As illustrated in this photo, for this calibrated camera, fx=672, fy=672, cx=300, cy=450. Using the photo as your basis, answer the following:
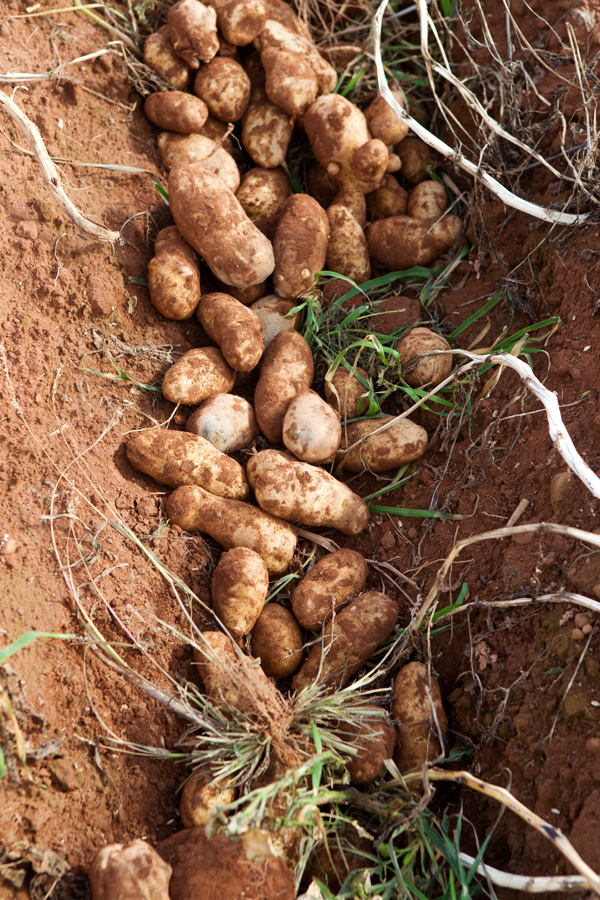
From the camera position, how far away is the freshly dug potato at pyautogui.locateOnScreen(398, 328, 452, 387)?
2.29 m

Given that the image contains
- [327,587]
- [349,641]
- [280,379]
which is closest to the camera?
[349,641]

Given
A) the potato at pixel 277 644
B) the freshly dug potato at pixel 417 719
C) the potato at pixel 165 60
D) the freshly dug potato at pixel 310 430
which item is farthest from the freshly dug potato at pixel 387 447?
the potato at pixel 165 60

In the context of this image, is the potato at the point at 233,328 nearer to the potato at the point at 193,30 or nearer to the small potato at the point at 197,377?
the small potato at the point at 197,377

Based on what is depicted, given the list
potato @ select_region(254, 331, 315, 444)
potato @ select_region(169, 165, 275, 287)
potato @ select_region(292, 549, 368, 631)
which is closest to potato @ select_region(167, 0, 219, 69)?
potato @ select_region(169, 165, 275, 287)

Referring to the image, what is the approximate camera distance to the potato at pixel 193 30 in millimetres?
2445

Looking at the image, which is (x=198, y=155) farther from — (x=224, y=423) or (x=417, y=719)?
(x=417, y=719)

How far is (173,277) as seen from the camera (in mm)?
2244

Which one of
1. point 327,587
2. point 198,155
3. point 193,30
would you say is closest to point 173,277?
point 198,155

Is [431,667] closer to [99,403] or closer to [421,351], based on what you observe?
[421,351]

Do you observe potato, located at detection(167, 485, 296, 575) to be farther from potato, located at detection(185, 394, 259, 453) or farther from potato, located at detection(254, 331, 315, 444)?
potato, located at detection(254, 331, 315, 444)

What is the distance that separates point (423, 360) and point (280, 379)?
1.62 feet

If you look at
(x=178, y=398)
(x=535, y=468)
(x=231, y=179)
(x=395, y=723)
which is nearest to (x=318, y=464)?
(x=178, y=398)

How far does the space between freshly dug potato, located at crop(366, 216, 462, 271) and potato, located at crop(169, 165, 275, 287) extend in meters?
0.50

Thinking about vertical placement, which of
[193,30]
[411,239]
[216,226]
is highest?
[193,30]
